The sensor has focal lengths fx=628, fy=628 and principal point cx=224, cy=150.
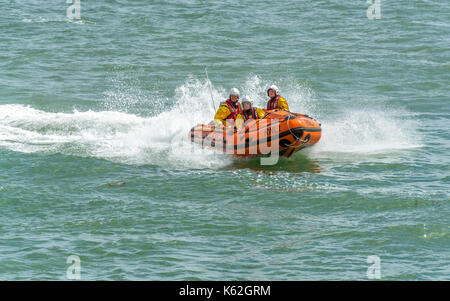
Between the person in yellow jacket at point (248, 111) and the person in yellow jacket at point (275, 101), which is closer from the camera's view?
the person in yellow jacket at point (248, 111)

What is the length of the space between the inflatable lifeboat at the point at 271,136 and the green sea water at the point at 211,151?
365mm

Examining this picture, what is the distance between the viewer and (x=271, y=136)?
12.8 meters

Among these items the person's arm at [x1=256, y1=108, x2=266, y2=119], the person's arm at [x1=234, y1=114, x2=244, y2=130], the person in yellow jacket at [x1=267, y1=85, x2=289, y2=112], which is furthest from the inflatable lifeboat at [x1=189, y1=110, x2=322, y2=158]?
the person in yellow jacket at [x1=267, y1=85, x2=289, y2=112]

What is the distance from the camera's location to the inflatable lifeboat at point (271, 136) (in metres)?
12.7

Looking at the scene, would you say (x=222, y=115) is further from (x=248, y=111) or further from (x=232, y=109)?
(x=248, y=111)

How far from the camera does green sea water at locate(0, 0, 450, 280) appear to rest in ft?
28.5

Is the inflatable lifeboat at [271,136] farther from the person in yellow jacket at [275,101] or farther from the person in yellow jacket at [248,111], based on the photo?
the person in yellow jacket at [275,101]

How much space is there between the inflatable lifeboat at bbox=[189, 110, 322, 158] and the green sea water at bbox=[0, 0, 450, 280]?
1.20 feet

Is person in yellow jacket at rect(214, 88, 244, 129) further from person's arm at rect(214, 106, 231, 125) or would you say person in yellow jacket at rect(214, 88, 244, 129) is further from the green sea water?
the green sea water

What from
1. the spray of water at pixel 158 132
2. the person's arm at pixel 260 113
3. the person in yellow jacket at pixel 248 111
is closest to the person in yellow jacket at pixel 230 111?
the person in yellow jacket at pixel 248 111

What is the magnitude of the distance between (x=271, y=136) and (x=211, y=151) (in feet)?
5.18

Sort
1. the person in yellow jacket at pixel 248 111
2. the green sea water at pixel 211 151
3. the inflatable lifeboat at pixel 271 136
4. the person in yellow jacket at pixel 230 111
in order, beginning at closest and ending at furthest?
the green sea water at pixel 211 151 < the inflatable lifeboat at pixel 271 136 < the person in yellow jacket at pixel 248 111 < the person in yellow jacket at pixel 230 111
